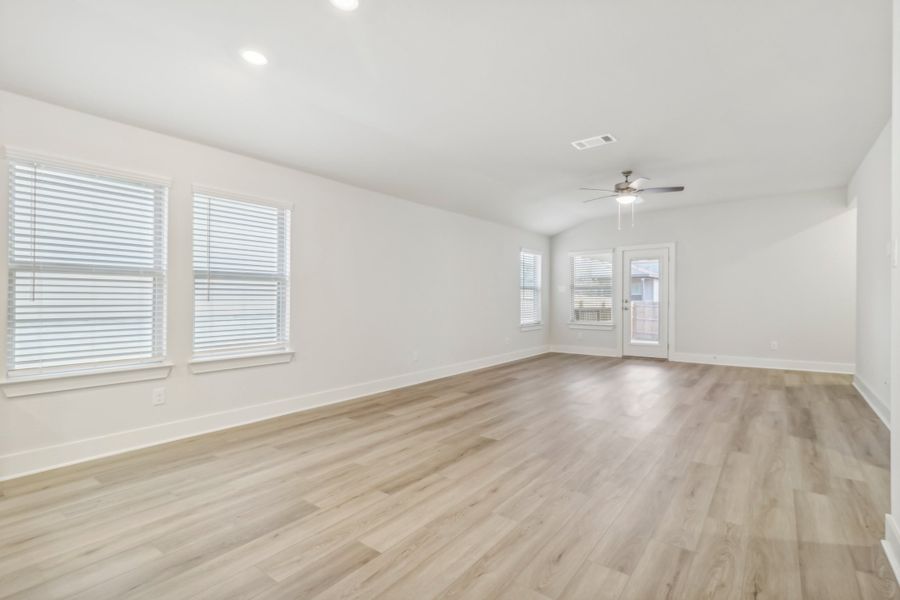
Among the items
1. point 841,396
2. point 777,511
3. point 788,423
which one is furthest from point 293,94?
point 841,396

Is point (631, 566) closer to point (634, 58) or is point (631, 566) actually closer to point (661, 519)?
point (661, 519)

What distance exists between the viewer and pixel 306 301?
4.55m

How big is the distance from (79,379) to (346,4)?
3.17 metres

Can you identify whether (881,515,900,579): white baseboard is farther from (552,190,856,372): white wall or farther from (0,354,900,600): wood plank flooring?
(552,190,856,372): white wall

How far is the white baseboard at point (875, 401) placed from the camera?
3896 mm

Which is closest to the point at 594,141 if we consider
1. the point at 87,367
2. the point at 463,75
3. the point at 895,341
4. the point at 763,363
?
the point at 463,75

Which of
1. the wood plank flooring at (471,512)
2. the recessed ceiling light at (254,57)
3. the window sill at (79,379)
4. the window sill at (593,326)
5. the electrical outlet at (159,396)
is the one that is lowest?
the wood plank flooring at (471,512)

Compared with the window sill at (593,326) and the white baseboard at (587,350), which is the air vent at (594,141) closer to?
the window sill at (593,326)

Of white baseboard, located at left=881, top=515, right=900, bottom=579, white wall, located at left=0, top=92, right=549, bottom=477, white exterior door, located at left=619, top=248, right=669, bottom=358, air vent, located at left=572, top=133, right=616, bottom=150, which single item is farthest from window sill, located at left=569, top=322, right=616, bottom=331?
white baseboard, located at left=881, top=515, right=900, bottom=579

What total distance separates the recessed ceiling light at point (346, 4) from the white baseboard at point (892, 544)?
361 centimetres

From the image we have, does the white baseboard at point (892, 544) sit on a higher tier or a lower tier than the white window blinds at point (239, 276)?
lower

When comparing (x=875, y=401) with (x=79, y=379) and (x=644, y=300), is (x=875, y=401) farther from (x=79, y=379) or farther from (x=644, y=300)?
(x=79, y=379)

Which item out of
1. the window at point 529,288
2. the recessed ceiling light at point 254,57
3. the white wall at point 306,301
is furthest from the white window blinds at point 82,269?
the window at point 529,288

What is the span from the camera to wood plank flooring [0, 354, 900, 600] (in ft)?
5.80
